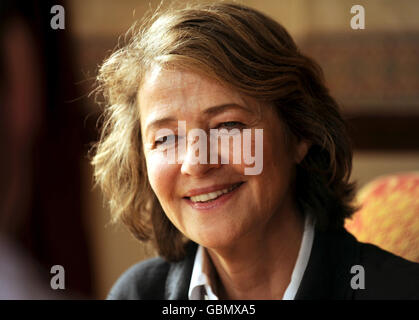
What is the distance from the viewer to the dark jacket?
1260 millimetres

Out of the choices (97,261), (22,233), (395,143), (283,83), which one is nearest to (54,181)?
(22,233)

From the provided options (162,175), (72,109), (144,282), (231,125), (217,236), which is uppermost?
(72,109)

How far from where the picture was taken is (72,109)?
Result: 3.07m

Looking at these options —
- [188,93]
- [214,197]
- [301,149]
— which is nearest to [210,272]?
[214,197]

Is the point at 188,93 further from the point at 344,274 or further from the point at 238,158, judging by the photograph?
the point at 344,274

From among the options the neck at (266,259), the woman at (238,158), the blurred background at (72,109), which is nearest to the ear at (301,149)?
the woman at (238,158)

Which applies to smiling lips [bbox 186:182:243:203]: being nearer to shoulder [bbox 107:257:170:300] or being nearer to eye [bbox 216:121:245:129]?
eye [bbox 216:121:245:129]

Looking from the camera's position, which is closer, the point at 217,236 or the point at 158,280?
the point at 217,236

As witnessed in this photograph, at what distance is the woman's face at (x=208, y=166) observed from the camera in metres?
1.21

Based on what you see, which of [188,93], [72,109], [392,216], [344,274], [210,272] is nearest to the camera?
[188,93]

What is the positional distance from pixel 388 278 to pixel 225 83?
1.88 ft

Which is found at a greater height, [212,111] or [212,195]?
[212,111]

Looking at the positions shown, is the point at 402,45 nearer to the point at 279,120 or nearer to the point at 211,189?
the point at 279,120

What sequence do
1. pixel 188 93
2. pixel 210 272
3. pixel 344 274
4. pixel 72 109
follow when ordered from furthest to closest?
pixel 72 109
pixel 210 272
pixel 344 274
pixel 188 93
